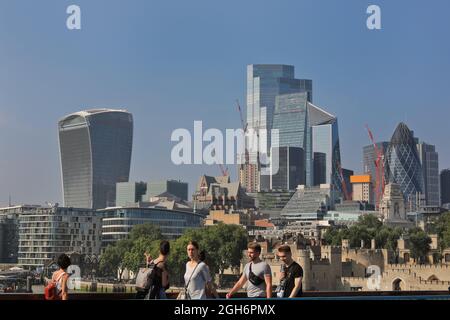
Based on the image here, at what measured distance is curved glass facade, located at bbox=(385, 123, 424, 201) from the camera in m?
145

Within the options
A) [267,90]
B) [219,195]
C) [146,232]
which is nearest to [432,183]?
[267,90]

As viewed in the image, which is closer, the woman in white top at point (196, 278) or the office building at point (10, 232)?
the woman in white top at point (196, 278)

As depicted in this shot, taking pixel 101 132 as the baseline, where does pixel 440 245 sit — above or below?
below

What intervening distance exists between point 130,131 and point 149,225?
23.3m

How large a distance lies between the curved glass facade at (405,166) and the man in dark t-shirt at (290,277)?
13132 centimetres

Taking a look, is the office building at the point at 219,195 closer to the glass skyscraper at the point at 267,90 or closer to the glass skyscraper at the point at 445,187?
the glass skyscraper at the point at 267,90

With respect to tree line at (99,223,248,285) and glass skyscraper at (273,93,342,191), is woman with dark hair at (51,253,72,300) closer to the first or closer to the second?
tree line at (99,223,248,285)

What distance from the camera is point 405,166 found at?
159250 millimetres

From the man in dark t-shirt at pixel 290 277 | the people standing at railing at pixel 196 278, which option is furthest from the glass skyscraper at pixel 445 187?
the people standing at railing at pixel 196 278

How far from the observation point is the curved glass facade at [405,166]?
475 feet
